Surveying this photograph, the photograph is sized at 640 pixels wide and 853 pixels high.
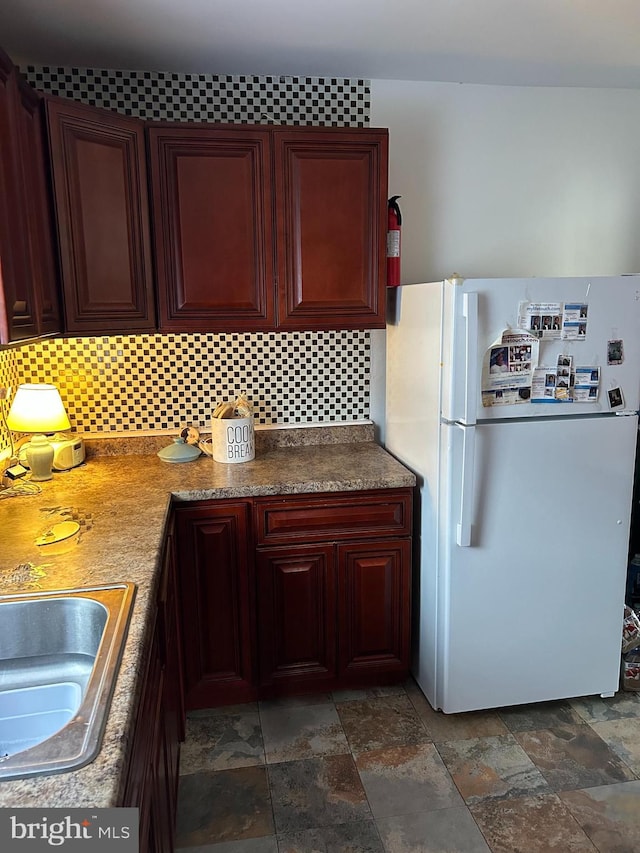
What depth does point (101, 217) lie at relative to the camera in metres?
2.21

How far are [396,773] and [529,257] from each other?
2161 mm

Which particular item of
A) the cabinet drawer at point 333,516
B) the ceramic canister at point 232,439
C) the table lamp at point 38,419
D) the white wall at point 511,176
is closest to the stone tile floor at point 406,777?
the cabinet drawer at point 333,516

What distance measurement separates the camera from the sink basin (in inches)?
47.8

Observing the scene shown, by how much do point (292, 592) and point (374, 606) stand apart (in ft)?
1.06

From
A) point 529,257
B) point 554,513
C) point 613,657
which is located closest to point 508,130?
point 529,257

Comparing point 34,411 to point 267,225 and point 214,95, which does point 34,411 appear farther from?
point 214,95

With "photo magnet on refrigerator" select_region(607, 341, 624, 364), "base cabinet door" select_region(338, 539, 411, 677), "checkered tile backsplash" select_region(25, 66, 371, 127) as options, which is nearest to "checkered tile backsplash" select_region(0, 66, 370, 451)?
"checkered tile backsplash" select_region(25, 66, 371, 127)

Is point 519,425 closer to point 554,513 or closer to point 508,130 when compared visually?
point 554,513

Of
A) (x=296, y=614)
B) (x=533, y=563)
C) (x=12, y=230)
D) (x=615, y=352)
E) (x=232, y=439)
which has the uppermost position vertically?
(x=12, y=230)

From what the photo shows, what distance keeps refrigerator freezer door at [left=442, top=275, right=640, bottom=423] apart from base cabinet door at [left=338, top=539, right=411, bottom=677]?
61 centimetres

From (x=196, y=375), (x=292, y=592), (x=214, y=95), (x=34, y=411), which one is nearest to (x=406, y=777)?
(x=292, y=592)

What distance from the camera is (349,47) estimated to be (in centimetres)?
227

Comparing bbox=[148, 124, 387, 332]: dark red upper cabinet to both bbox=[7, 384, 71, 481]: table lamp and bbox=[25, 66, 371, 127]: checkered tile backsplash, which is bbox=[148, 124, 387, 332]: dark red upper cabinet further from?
bbox=[7, 384, 71, 481]: table lamp

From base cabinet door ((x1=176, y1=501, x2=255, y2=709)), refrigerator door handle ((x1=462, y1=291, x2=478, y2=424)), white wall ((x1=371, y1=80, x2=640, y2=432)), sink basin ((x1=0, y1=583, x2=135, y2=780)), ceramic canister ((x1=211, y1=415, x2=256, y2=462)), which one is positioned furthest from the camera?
white wall ((x1=371, y1=80, x2=640, y2=432))
